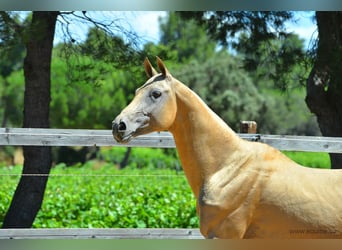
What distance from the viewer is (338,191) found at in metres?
3.33

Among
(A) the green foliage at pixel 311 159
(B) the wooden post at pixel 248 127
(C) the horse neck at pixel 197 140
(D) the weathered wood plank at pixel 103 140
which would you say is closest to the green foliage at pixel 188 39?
(A) the green foliage at pixel 311 159

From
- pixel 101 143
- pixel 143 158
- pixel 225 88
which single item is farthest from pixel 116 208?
pixel 225 88

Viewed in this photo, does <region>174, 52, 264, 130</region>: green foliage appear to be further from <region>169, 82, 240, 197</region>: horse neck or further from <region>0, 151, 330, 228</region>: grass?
<region>169, 82, 240, 197</region>: horse neck

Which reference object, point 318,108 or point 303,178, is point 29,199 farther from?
point 303,178

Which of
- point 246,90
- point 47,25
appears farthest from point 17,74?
point 47,25

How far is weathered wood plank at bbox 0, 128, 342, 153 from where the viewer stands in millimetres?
4773

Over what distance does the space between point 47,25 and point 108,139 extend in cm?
158

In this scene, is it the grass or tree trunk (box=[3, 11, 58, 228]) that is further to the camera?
the grass

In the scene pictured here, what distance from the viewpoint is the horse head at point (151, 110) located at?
3.32m

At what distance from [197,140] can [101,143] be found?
1.66m

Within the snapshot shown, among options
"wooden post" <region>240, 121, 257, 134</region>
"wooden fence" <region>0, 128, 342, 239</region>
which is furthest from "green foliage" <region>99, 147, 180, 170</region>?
"wooden fence" <region>0, 128, 342, 239</region>

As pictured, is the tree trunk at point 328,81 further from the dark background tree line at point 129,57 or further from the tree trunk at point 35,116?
the tree trunk at point 35,116

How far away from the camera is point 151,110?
3350mm

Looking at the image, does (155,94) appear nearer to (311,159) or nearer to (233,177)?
(233,177)
